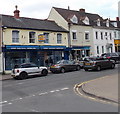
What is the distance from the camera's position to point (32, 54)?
25.8 m

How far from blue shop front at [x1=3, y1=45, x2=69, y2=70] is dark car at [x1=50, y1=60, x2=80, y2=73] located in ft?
16.7

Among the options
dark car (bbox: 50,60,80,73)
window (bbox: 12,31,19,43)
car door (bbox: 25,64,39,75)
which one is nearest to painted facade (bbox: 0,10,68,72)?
window (bbox: 12,31,19,43)

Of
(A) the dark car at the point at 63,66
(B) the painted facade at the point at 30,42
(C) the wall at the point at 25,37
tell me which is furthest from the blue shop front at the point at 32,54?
(A) the dark car at the point at 63,66

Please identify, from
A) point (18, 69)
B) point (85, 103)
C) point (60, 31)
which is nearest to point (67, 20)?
point (60, 31)

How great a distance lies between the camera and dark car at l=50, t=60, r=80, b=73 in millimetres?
21170

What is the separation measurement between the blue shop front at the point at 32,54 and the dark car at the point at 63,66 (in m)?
5.08

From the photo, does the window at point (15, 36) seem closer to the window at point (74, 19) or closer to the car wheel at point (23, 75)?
the car wheel at point (23, 75)

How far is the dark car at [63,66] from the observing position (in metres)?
21.2

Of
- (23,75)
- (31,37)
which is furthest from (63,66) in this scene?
(31,37)

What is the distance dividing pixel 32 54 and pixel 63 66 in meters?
6.37

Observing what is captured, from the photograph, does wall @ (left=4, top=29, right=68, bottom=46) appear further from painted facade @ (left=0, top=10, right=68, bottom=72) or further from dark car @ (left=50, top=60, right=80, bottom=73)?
dark car @ (left=50, top=60, right=80, bottom=73)

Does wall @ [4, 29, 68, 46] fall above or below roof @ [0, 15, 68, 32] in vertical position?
below

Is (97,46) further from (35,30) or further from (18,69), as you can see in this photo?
(18,69)

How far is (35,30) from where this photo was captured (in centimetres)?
2633
